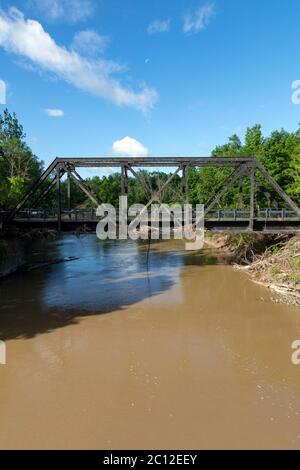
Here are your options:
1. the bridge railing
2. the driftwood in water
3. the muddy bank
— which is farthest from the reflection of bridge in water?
the driftwood in water

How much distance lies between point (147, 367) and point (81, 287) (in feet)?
37.2

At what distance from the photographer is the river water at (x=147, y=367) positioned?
26.9 ft

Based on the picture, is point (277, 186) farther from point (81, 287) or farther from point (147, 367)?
point (147, 367)

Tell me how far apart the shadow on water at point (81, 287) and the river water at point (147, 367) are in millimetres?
118

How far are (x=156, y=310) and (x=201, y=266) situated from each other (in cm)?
1256

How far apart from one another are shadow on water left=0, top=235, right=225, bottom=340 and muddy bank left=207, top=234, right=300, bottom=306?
11.2 feet

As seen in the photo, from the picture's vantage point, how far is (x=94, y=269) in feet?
89.9

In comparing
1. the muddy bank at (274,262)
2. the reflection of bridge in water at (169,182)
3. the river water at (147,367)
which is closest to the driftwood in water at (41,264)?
→ the reflection of bridge in water at (169,182)

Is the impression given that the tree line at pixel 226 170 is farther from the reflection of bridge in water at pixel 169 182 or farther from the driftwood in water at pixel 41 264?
the driftwood in water at pixel 41 264

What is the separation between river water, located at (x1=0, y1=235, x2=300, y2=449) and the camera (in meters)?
8.21

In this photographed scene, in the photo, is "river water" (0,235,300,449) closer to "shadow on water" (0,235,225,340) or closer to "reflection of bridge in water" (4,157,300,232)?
"shadow on water" (0,235,225,340)

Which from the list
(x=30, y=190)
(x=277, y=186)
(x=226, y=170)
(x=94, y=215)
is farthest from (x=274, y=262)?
(x=226, y=170)
